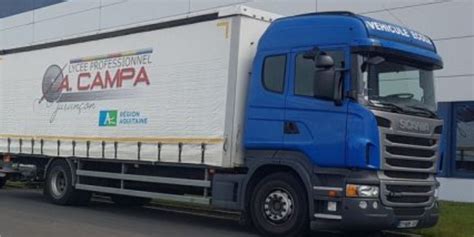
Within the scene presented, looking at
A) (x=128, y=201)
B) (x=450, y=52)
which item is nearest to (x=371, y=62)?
(x=128, y=201)

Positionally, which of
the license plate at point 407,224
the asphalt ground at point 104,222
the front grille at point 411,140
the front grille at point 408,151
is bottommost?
the asphalt ground at point 104,222

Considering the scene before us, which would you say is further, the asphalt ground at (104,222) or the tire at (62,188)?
the tire at (62,188)

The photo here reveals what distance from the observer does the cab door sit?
9867 millimetres

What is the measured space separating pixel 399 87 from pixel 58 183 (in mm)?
8290

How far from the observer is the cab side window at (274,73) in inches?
421

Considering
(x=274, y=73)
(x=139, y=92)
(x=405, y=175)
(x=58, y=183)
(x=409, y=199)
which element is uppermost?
(x=274, y=73)

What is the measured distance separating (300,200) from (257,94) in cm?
184

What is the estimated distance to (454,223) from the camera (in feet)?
40.7

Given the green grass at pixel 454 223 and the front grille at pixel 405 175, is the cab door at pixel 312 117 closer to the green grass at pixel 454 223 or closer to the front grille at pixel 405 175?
the front grille at pixel 405 175

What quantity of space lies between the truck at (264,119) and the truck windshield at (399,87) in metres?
0.02

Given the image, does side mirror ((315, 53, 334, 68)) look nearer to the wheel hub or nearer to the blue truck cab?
the blue truck cab

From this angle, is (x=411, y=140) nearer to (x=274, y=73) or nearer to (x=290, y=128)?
(x=290, y=128)

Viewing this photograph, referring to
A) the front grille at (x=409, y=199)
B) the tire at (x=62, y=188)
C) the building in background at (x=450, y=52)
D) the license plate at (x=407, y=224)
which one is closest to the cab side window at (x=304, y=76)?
the front grille at (x=409, y=199)

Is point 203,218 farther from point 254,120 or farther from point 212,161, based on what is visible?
point 254,120
